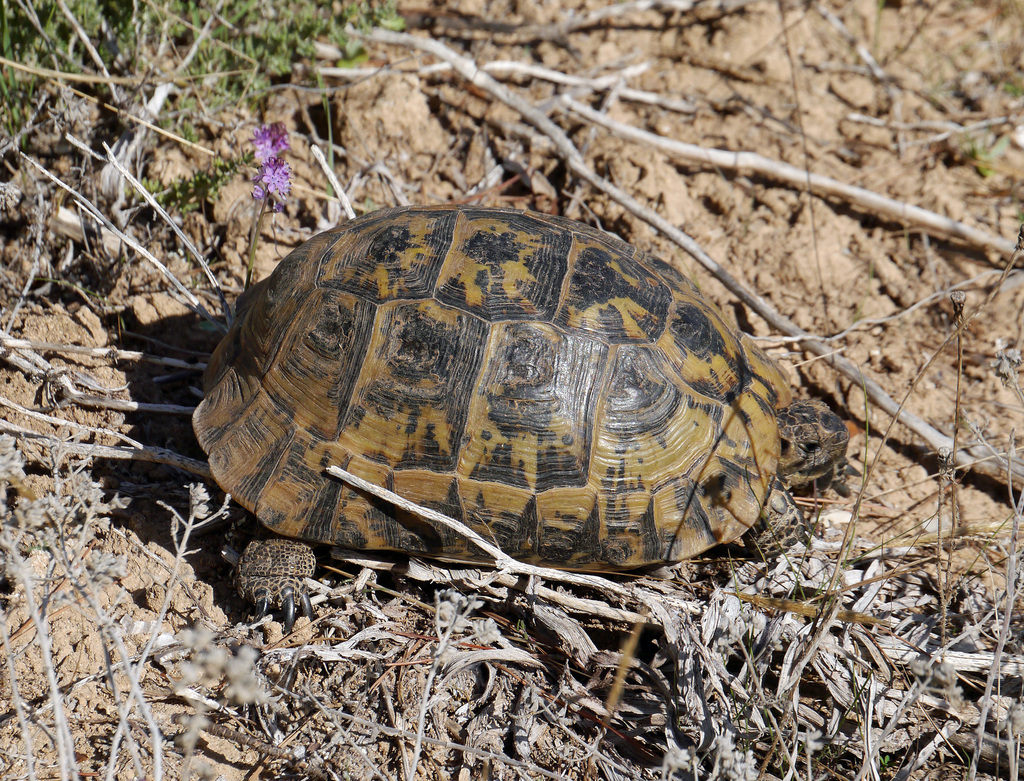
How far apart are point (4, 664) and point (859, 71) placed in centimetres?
703

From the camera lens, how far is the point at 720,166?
545 cm

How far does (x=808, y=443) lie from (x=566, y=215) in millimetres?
2344

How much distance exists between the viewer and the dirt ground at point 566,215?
3012 millimetres

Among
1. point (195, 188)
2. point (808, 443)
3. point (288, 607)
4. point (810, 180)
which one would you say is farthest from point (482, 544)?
point (810, 180)

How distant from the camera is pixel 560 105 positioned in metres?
5.56

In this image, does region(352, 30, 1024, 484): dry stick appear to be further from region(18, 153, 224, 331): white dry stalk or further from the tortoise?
region(18, 153, 224, 331): white dry stalk

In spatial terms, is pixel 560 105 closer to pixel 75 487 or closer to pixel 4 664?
pixel 75 487

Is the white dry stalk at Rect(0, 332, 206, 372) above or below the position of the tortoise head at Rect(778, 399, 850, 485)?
below

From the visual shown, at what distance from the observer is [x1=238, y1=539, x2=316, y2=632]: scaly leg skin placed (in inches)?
130

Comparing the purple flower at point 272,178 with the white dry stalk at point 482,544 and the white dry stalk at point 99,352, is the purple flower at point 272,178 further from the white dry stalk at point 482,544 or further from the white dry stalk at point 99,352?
the white dry stalk at point 482,544

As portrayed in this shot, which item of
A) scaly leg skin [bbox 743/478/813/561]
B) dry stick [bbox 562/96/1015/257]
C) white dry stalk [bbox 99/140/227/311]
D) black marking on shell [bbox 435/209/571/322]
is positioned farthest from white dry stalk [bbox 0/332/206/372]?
dry stick [bbox 562/96/1015/257]

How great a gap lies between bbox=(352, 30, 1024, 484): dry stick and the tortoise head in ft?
2.58

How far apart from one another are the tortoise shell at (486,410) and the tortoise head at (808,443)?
15.7 inches

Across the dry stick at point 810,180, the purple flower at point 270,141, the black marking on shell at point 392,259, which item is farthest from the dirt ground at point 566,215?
the black marking on shell at point 392,259
